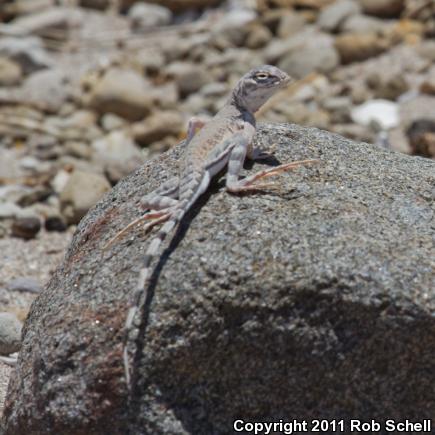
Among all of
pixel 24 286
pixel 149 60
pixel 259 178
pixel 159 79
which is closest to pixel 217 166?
pixel 259 178

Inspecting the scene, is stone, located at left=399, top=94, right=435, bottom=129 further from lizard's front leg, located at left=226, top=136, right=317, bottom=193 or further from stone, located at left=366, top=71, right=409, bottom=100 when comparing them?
lizard's front leg, located at left=226, top=136, right=317, bottom=193

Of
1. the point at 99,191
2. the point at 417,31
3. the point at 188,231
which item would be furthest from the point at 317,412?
the point at 417,31

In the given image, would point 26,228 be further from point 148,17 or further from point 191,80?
point 148,17

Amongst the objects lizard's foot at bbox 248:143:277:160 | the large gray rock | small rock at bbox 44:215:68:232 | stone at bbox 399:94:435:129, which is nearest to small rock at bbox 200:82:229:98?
stone at bbox 399:94:435:129

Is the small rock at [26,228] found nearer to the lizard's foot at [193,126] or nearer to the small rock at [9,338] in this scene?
the small rock at [9,338]

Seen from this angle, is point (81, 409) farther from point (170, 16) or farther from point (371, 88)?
point (170, 16)
